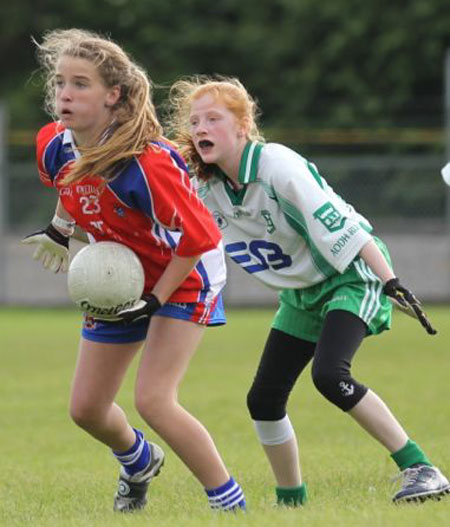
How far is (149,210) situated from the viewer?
534cm

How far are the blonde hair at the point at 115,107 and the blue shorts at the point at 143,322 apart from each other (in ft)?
1.95

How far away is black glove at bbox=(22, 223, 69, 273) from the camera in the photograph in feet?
20.0

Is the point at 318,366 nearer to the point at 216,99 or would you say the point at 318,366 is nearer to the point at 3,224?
the point at 216,99

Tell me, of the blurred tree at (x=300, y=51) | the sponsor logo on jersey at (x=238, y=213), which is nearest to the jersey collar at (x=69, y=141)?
the sponsor logo on jersey at (x=238, y=213)

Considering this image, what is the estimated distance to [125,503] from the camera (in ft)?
19.5

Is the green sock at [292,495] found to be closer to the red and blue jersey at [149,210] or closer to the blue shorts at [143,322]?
the blue shorts at [143,322]

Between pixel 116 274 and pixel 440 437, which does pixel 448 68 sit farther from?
pixel 116 274

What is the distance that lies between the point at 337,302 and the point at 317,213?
38 cm

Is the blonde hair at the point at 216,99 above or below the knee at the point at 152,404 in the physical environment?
above

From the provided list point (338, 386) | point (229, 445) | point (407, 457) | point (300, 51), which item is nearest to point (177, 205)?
point (338, 386)

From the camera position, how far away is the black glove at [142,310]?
17.3 ft

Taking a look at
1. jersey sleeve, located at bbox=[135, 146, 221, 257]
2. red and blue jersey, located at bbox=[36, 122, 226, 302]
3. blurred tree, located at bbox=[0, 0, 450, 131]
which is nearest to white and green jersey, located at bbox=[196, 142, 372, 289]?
red and blue jersey, located at bbox=[36, 122, 226, 302]

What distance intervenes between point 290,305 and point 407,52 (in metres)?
23.4

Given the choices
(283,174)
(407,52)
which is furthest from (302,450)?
(407,52)
